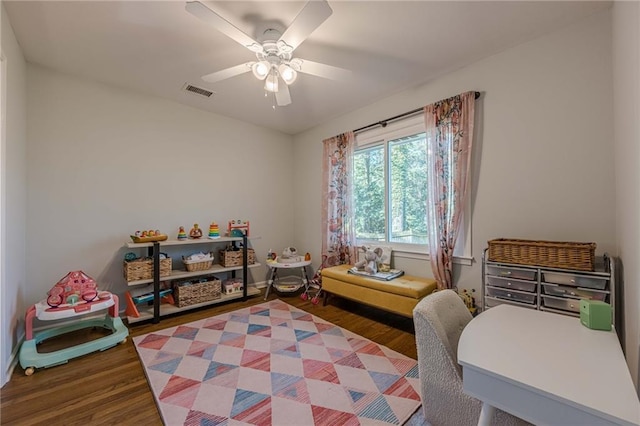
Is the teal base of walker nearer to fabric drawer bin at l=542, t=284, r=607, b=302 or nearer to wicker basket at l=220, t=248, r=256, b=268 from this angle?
wicker basket at l=220, t=248, r=256, b=268

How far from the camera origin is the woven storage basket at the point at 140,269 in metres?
2.67

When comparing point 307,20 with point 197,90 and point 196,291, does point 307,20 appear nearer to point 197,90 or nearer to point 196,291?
point 197,90

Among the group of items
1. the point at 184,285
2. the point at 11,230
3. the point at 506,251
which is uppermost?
the point at 11,230

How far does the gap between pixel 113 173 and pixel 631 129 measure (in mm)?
4064

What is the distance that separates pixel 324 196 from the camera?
3766 mm

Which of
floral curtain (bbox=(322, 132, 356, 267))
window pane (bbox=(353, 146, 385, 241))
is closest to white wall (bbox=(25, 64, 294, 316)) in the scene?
floral curtain (bbox=(322, 132, 356, 267))

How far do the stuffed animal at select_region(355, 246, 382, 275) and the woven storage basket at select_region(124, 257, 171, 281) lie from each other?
2.19 meters

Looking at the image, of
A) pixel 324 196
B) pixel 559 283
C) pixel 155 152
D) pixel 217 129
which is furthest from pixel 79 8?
pixel 559 283

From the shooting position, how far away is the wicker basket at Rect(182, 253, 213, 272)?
10.1 ft

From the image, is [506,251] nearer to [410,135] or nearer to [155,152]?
[410,135]

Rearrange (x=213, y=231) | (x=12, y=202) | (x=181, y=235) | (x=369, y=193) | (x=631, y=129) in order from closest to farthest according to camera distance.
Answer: (x=631, y=129), (x=12, y=202), (x=181, y=235), (x=213, y=231), (x=369, y=193)

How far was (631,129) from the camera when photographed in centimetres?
117

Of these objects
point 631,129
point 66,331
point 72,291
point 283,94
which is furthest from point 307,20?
point 66,331

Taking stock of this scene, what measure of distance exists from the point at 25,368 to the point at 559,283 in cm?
380
